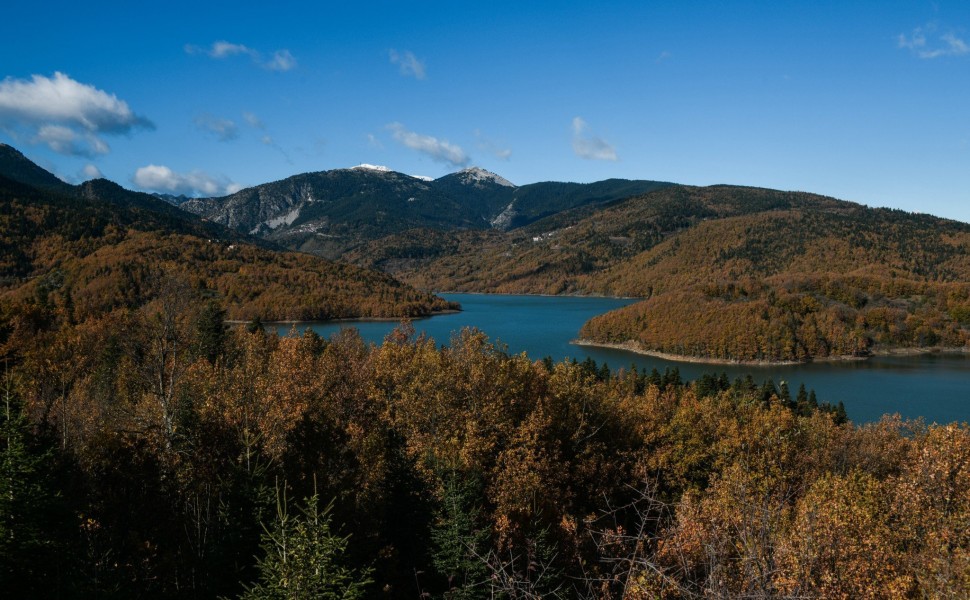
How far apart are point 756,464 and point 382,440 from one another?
1480 cm

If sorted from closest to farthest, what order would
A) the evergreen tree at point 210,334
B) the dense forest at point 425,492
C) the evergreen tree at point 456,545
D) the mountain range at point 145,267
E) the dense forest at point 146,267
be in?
1. the dense forest at point 425,492
2. the evergreen tree at point 456,545
3. the evergreen tree at point 210,334
4. the mountain range at point 145,267
5. the dense forest at point 146,267

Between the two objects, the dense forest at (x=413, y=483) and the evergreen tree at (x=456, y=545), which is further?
the evergreen tree at (x=456, y=545)

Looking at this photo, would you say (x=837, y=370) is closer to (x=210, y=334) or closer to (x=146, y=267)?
(x=210, y=334)

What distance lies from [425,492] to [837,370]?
83.8 m

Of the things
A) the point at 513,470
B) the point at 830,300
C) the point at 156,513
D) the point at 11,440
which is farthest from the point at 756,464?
the point at 830,300

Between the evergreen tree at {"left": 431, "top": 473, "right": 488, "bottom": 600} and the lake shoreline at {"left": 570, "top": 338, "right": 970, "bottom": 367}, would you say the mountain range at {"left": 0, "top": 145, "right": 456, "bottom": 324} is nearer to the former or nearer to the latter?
the lake shoreline at {"left": 570, "top": 338, "right": 970, "bottom": 367}

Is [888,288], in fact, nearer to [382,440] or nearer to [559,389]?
[559,389]

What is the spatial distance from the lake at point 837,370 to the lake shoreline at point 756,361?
206cm

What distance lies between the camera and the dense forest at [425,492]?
8.29m

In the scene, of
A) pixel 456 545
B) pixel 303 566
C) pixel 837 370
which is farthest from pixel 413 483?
pixel 837 370

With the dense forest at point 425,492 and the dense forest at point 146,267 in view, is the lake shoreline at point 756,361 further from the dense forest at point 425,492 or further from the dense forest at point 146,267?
the dense forest at point 425,492

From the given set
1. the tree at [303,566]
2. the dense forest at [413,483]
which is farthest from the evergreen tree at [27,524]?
the tree at [303,566]

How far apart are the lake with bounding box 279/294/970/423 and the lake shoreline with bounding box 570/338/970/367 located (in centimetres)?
206

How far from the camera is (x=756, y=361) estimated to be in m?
90.9
